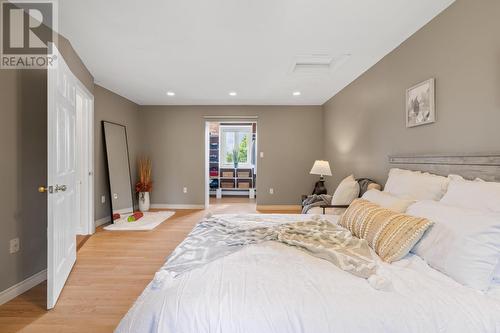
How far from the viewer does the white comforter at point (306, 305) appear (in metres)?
0.94

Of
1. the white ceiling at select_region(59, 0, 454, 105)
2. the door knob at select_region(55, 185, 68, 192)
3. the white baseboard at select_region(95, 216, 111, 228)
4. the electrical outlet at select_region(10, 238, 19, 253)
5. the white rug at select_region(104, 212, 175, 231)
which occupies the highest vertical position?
the white ceiling at select_region(59, 0, 454, 105)

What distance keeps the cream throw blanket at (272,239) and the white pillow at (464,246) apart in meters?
0.32

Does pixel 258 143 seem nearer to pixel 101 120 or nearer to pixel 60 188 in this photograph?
pixel 101 120

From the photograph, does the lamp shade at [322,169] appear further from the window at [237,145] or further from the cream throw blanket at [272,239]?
the window at [237,145]

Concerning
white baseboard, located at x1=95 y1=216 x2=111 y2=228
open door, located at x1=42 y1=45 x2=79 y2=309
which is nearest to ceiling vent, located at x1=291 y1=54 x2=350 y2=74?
open door, located at x1=42 y1=45 x2=79 y2=309

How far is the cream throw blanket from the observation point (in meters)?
1.27

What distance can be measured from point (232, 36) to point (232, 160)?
5272mm

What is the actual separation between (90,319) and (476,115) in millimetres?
3226

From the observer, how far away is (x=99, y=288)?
2.20m

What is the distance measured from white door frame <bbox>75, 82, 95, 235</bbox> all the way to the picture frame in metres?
4.18

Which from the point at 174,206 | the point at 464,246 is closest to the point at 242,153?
the point at 174,206

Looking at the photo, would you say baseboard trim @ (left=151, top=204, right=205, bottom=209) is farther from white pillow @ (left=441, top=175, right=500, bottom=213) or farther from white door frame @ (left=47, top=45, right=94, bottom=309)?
white pillow @ (left=441, top=175, right=500, bottom=213)

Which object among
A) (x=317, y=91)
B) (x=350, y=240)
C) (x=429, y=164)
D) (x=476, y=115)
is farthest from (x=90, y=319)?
(x=317, y=91)

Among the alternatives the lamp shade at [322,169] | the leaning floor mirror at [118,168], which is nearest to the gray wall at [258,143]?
the leaning floor mirror at [118,168]
